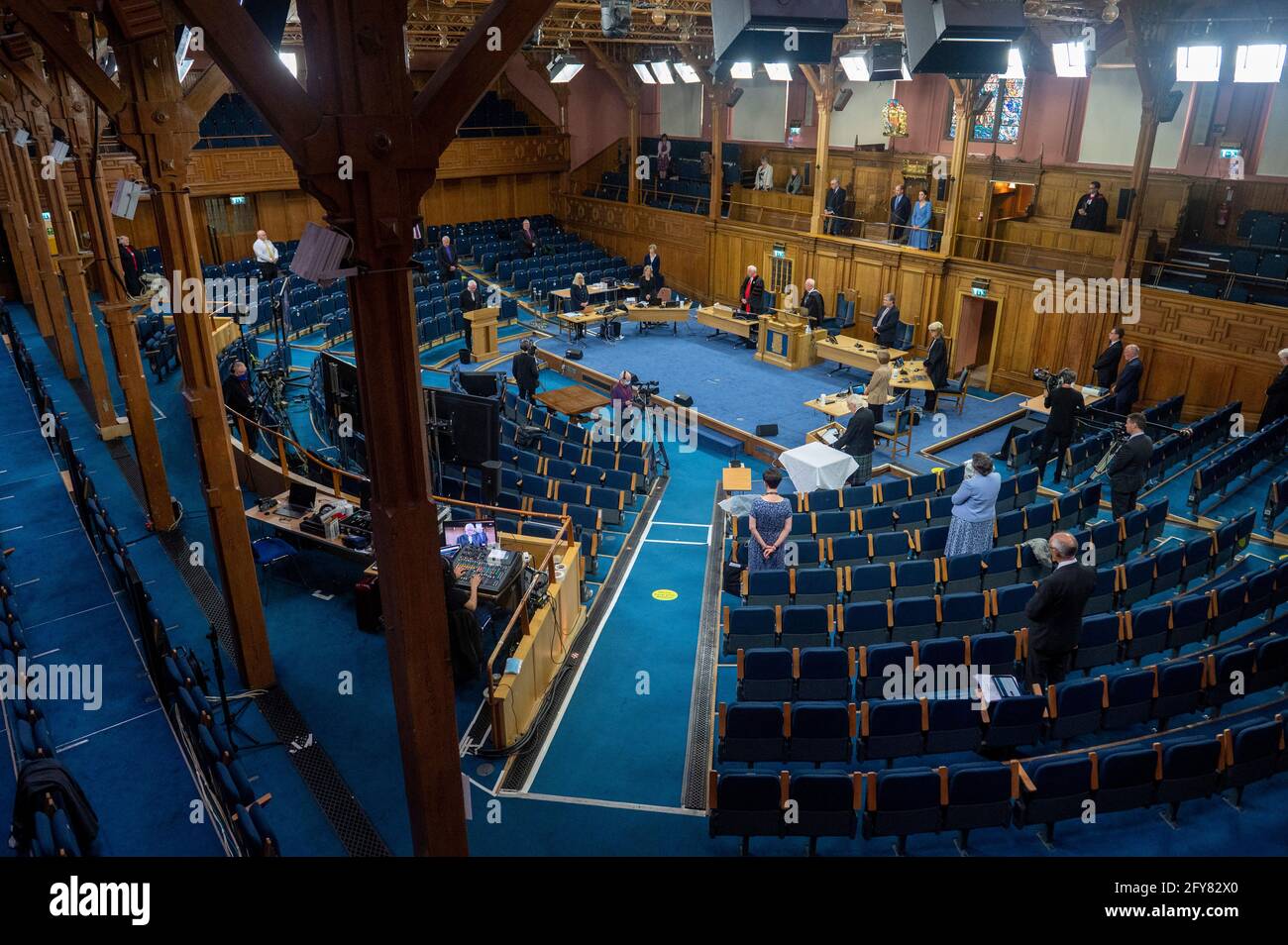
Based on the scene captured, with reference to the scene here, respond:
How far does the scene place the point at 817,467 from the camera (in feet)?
40.2

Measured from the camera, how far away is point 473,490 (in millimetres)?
11953

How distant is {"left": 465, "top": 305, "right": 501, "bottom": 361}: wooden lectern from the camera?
18.8 metres

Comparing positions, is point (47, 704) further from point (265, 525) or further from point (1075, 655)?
point (1075, 655)

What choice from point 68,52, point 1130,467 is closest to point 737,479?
point 1130,467

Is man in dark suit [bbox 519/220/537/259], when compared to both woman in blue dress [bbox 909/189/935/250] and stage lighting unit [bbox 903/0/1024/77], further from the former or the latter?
stage lighting unit [bbox 903/0/1024/77]

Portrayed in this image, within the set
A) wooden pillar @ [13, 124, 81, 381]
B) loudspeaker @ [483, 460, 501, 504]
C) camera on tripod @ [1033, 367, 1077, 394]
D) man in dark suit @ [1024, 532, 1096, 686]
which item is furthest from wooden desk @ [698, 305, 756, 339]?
man in dark suit @ [1024, 532, 1096, 686]

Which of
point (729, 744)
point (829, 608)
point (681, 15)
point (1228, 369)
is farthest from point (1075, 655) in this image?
point (681, 15)

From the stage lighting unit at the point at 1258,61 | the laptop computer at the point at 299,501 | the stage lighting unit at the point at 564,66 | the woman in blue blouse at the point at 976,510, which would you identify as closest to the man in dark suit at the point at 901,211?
the stage lighting unit at the point at 1258,61

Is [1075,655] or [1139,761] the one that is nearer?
[1139,761]

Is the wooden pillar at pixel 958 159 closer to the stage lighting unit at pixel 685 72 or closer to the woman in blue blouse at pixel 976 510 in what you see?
the stage lighting unit at pixel 685 72

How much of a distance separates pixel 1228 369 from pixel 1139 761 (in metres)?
10.6

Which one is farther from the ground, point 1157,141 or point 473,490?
point 1157,141

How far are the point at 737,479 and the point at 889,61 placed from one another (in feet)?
36.8

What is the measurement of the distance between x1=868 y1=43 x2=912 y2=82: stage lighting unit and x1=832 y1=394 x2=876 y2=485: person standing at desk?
9355 mm
